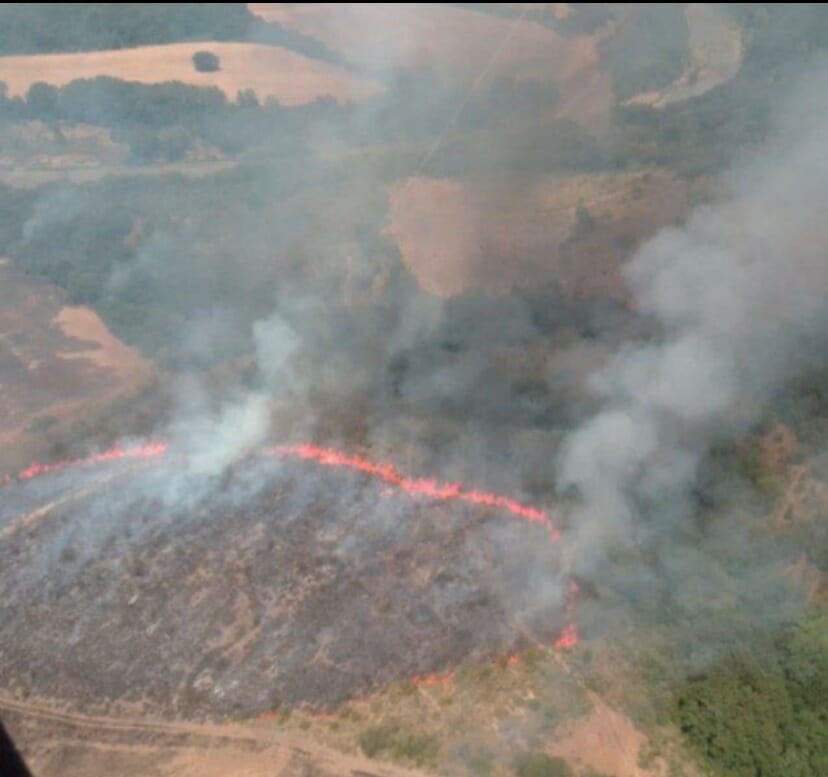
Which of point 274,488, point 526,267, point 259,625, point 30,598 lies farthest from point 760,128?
point 30,598

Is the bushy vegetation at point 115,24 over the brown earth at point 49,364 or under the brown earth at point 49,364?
over

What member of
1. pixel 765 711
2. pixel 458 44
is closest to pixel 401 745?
pixel 765 711

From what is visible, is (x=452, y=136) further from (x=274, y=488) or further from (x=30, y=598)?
(x=30, y=598)

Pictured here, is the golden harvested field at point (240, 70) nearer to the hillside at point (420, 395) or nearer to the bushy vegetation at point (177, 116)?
the hillside at point (420, 395)

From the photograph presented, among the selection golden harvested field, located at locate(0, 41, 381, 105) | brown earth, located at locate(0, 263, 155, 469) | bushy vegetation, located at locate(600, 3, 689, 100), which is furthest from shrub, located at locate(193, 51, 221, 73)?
bushy vegetation, located at locate(600, 3, 689, 100)

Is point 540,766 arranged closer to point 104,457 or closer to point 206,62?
point 104,457

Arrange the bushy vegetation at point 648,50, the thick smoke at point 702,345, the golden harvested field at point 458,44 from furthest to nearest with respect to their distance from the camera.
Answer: the golden harvested field at point 458,44, the bushy vegetation at point 648,50, the thick smoke at point 702,345

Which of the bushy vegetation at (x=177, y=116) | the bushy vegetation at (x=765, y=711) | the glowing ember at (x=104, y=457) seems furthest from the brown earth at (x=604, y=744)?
the bushy vegetation at (x=177, y=116)

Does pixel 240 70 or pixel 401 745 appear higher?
pixel 401 745
